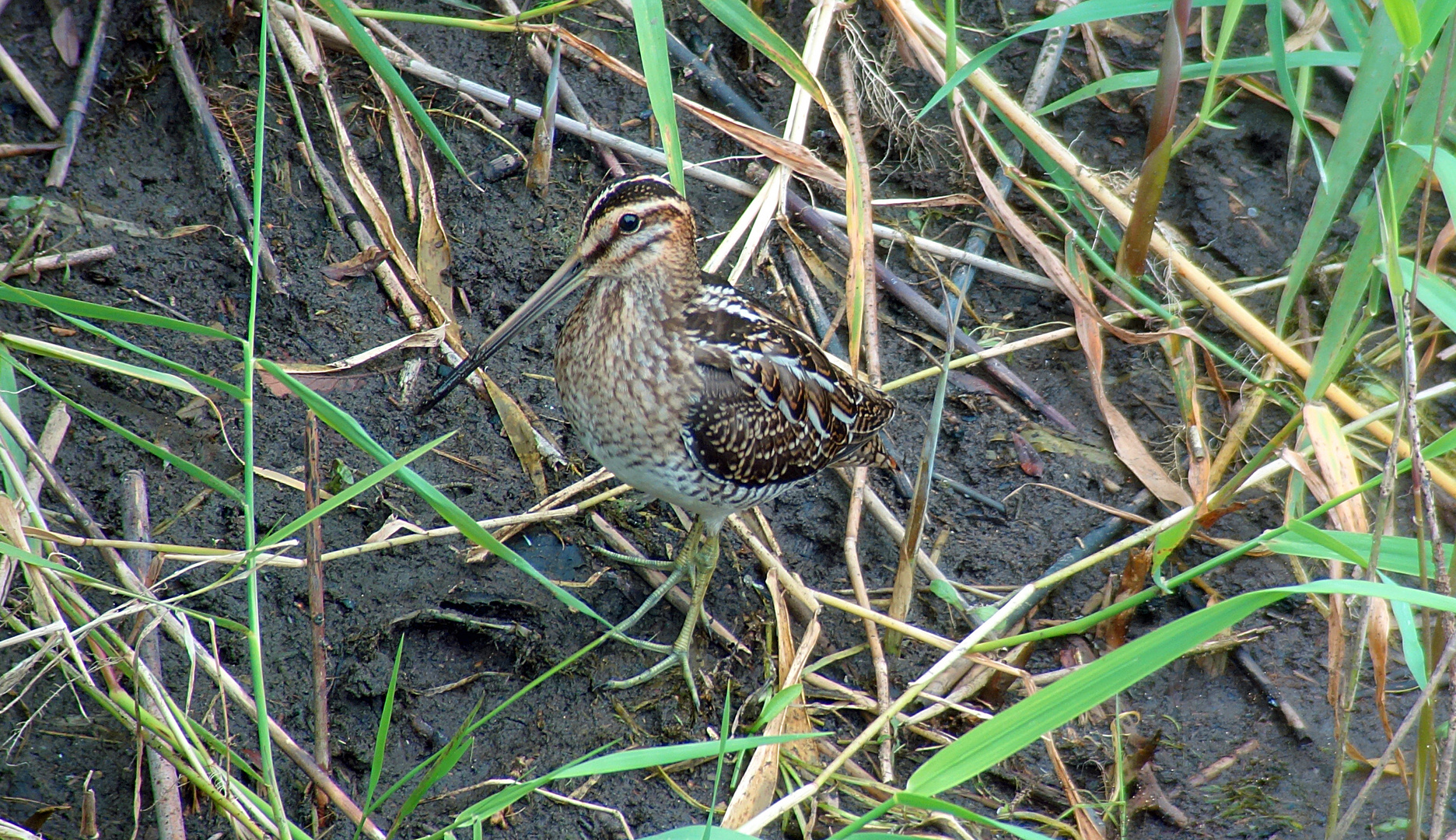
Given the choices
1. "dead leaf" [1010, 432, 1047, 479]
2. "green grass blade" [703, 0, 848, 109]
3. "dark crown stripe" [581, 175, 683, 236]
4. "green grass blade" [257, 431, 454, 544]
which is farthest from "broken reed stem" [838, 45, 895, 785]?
"green grass blade" [257, 431, 454, 544]

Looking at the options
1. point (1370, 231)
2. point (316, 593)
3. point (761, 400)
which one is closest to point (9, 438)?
point (316, 593)

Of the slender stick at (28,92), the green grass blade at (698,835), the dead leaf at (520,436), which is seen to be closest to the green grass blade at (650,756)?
the green grass blade at (698,835)

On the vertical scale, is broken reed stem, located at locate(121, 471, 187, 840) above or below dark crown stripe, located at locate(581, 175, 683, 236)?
below

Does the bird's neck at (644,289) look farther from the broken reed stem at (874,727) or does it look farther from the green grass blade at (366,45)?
the broken reed stem at (874,727)

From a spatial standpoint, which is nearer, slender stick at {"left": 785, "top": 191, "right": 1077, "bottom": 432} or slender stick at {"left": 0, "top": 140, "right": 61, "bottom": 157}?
slender stick at {"left": 0, "top": 140, "right": 61, "bottom": 157}

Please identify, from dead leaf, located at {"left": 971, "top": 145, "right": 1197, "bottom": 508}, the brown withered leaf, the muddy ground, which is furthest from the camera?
dead leaf, located at {"left": 971, "top": 145, "right": 1197, "bottom": 508}

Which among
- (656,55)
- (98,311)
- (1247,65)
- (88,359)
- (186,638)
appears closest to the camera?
(98,311)

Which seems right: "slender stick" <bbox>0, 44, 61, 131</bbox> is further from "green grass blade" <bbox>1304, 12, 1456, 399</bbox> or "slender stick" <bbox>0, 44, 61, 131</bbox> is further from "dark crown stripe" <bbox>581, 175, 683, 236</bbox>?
"green grass blade" <bbox>1304, 12, 1456, 399</bbox>

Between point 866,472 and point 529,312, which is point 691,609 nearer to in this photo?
point 866,472
